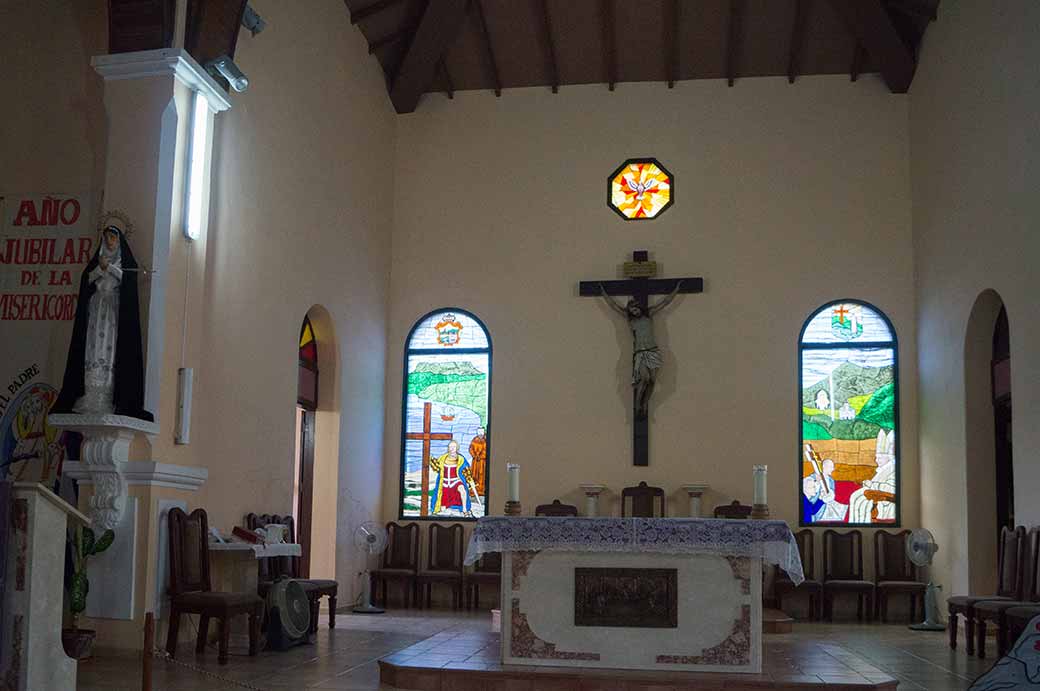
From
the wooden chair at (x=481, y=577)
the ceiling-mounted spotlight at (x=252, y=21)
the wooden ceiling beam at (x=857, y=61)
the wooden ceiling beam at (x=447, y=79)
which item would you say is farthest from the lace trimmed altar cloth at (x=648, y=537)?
the wooden ceiling beam at (x=447, y=79)

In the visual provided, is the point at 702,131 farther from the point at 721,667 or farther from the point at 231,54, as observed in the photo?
the point at 721,667

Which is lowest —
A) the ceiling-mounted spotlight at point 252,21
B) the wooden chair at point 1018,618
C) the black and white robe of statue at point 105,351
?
the wooden chair at point 1018,618

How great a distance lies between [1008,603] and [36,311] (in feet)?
24.2

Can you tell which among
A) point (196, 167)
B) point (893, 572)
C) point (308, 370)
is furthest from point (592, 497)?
point (196, 167)

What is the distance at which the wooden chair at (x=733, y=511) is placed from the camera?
1210 centimetres

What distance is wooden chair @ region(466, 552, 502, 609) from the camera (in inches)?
479

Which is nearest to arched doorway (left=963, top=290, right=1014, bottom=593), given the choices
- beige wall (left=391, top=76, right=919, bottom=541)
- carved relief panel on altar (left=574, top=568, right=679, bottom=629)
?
beige wall (left=391, top=76, right=919, bottom=541)

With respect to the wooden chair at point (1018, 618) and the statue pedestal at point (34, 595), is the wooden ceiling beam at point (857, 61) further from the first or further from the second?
the statue pedestal at point (34, 595)

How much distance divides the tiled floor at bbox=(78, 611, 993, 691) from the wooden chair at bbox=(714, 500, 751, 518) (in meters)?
1.42

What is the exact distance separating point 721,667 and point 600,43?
819 cm

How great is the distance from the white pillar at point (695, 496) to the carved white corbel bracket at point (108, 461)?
637 centimetres

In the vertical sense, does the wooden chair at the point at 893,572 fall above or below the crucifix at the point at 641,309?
below

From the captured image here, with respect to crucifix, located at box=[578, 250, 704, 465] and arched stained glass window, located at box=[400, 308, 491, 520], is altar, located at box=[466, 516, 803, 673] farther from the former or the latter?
arched stained glass window, located at box=[400, 308, 491, 520]

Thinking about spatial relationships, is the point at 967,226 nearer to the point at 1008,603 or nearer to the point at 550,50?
the point at 1008,603
